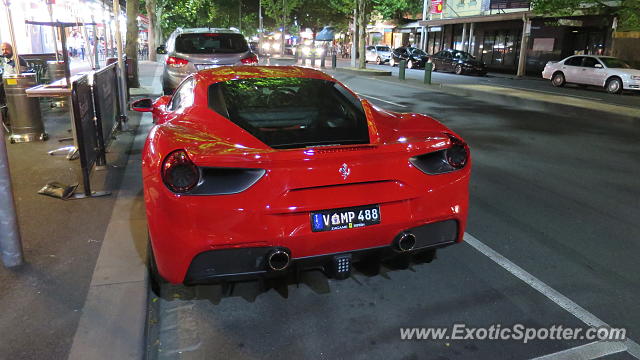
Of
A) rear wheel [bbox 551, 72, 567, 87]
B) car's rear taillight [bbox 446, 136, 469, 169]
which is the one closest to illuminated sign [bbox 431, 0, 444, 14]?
rear wheel [bbox 551, 72, 567, 87]

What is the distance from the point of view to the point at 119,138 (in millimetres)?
8773

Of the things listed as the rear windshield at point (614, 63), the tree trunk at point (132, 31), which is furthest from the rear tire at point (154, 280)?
the rear windshield at point (614, 63)

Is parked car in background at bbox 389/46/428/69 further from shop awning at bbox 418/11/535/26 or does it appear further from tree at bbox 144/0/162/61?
tree at bbox 144/0/162/61

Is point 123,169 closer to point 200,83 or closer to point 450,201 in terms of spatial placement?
point 200,83

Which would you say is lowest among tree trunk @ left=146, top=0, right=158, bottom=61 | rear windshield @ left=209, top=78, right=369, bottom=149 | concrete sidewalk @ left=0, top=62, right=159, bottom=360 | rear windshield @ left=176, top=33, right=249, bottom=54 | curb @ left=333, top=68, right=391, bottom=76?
concrete sidewalk @ left=0, top=62, right=159, bottom=360

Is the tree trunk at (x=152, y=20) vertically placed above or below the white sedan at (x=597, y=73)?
above

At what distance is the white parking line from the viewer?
3.06 meters

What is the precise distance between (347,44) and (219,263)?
69.2m

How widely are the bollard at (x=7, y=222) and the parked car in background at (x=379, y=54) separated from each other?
40.3 metres

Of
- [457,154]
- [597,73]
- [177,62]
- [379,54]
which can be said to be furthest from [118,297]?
[379,54]

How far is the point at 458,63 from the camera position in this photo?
30672mm

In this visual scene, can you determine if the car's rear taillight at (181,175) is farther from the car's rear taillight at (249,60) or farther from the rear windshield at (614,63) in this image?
the rear windshield at (614,63)

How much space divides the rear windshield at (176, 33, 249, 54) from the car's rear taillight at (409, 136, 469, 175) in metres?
9.56

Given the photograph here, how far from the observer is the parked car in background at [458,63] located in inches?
1182
